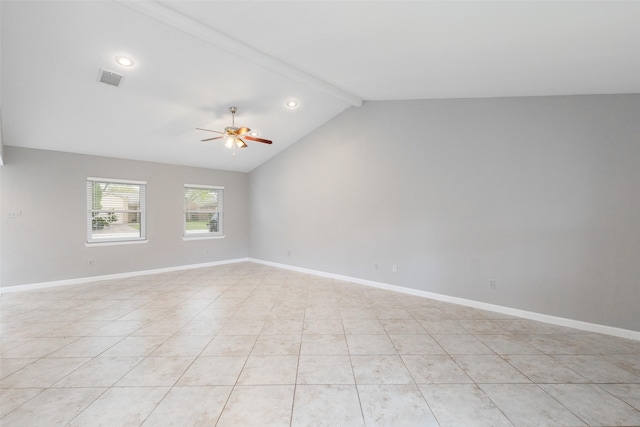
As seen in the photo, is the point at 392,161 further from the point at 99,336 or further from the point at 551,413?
the point at 99,336

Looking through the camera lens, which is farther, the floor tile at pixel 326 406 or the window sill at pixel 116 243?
the window sill at pixel 116 243

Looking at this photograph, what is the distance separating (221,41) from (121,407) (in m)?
3.48

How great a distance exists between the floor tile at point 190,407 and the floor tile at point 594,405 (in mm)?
2459

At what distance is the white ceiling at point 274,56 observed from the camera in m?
2.16

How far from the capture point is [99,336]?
2889 millimetres

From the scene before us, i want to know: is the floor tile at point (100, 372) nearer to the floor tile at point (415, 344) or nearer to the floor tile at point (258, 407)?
the floor tile at point (258, 407)

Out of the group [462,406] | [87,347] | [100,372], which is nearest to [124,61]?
[87,347]

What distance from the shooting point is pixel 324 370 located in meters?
2.27

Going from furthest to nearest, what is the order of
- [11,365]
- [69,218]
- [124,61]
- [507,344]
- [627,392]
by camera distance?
[69,218] → [124,61] → [507,344] → [11,365] → [627,392]

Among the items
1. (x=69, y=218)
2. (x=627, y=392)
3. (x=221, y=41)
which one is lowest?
(x=627, y=392)

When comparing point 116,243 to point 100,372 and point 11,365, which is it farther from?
point 100,372

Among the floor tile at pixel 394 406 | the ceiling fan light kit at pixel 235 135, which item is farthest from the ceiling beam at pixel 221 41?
the floor tile at pixel 394 406

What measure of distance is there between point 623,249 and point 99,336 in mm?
5877

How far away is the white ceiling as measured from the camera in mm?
2162
